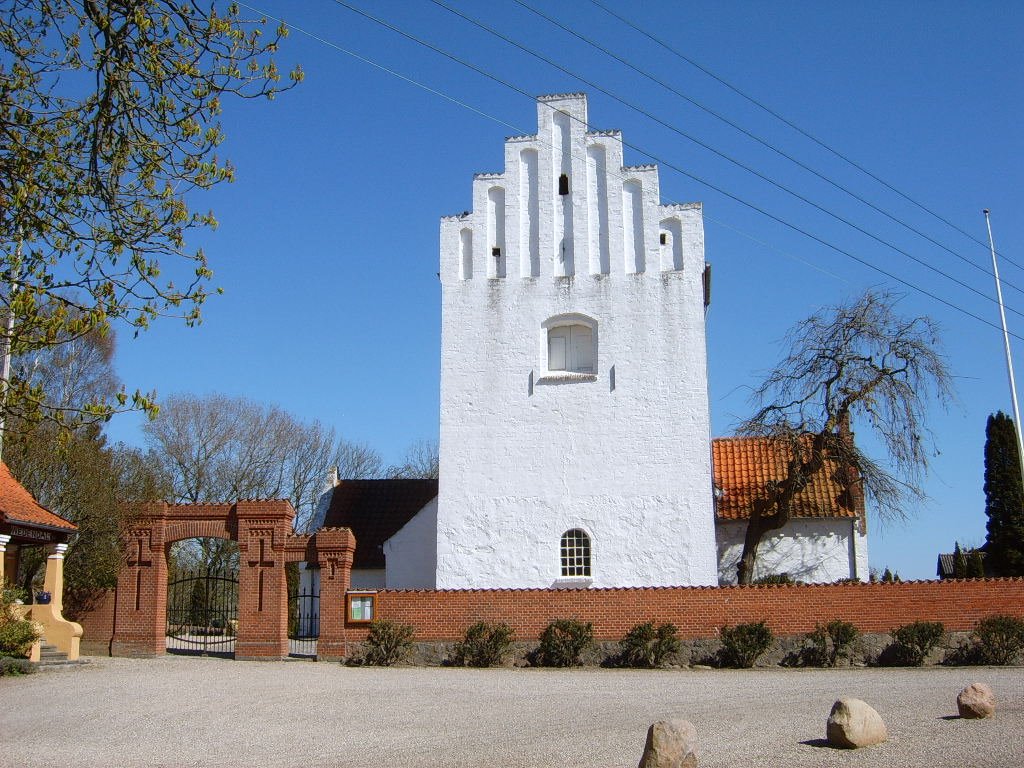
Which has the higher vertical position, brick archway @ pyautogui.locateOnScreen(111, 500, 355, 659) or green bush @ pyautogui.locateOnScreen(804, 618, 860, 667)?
brick archway @ pyautogui.locateOnScreen(111, 500, 355, 659)

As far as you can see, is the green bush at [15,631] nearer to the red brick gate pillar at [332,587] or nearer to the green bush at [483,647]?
the red brick gate pillar at [332,587]

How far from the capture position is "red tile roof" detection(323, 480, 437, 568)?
103ft

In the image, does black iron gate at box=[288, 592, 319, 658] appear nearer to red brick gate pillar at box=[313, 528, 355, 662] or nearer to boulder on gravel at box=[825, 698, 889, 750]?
red brick gate pillar at box=[313, 528, 355, 662]

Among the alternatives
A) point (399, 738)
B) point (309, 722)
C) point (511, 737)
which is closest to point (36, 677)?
point (309, 722)

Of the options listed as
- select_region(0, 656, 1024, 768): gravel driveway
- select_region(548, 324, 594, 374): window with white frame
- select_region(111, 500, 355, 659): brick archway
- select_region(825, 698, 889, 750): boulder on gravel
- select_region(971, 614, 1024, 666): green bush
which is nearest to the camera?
select_region(825, 698, 889, 750): boulder on gravel

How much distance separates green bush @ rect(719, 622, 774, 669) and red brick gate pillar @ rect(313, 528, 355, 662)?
8.00 meters

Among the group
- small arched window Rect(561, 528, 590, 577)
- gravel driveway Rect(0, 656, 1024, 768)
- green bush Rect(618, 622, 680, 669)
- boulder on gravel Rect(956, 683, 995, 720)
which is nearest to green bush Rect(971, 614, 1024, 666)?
gravel driveway Rect(0, 656, 1024, 768)

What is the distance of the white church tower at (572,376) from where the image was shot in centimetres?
2377

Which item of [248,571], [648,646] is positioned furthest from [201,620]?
[648,646]

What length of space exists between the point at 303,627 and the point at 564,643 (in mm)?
12618

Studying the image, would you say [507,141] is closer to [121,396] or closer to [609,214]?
[609,214]

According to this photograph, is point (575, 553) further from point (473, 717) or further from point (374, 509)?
point (374, 509)

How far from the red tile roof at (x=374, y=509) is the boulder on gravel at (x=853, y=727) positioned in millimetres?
21771

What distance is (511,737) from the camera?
11.6 metres
